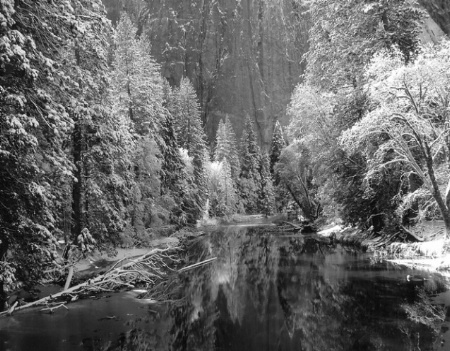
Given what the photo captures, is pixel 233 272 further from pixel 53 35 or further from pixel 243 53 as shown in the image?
pixel 243 53

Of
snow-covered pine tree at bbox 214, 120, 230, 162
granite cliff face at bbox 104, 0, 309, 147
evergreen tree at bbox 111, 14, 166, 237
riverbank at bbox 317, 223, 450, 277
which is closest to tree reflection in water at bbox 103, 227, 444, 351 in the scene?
riverbank at bbox 317, 223, 450, 277

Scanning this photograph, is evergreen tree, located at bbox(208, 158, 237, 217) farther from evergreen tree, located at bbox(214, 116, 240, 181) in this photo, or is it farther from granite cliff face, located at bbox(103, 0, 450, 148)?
granite cliff face, located at bbox(103, 0, 450, 148)

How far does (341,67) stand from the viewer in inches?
840

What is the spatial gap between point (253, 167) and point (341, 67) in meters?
48.6

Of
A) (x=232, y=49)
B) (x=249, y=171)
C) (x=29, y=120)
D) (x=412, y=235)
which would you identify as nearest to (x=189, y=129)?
(x=249, y=171)

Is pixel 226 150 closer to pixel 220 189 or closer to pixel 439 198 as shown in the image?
pixel 220 189

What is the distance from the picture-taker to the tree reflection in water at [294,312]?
813 centimetres

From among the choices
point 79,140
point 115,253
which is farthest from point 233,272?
point 79,140

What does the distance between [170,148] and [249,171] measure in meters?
37.2

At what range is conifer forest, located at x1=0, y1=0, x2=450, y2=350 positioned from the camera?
9.38m

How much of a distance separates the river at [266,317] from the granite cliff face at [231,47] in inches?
4741

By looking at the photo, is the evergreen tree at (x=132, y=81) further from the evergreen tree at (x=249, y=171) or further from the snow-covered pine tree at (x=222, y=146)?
the evergreen tree at (x=249, y=171)

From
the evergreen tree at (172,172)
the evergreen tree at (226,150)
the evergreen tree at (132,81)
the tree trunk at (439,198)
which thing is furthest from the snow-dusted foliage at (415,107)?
the evergreen tree at (226,150)

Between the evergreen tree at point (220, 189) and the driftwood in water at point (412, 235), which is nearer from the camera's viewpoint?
the driftwood in water at point (412, 235)
